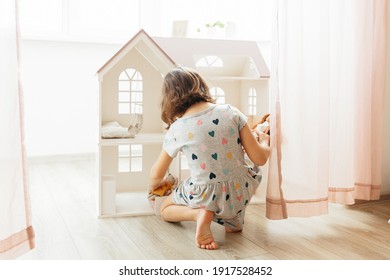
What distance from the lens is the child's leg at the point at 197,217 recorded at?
1525mm

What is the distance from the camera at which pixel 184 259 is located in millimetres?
1416

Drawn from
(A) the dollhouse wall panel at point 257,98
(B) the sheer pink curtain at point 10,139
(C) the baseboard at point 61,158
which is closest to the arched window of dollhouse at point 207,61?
(A) the dollhouse wall panel at point 257,98

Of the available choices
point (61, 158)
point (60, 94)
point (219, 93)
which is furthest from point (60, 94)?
point (219, 93)

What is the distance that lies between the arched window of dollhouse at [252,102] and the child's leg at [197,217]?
2.58 ft

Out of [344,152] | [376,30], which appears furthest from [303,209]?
[376,30]

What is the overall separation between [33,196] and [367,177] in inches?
63.3

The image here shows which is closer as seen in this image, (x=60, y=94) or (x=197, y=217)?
(x=197, y=217)

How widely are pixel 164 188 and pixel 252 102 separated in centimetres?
76

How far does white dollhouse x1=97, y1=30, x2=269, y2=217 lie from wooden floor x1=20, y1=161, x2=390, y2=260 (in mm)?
161

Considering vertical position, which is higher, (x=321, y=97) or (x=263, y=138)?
(x=321, y=97)

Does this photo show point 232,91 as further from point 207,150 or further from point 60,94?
point 60,94

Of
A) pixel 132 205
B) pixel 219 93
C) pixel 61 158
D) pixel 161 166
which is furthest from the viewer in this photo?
pixel 61 158

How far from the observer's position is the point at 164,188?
6.10 ft

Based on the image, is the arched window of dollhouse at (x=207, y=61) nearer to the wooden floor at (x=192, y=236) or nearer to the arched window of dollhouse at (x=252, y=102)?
the arched window of dollhouse at (x=252, y=102)
